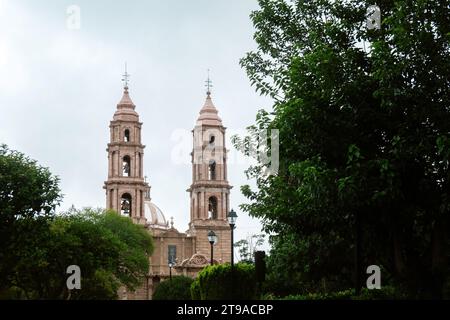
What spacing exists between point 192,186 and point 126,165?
8.61m

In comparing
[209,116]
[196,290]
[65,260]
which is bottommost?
[196,290]

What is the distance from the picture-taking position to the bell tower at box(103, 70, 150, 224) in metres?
96.9

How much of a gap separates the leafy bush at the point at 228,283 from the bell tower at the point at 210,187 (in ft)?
225

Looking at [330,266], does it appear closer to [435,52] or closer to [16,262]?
[435,52]

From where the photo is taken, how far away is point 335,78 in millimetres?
20234

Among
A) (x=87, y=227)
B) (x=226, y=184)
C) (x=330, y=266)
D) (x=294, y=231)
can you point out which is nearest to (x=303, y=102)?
(x=294, y=231)

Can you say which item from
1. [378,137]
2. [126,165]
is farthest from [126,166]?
[378,137]

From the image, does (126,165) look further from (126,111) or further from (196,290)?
(196,290)

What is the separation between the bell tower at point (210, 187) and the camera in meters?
96.1

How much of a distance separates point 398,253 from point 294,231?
356cm

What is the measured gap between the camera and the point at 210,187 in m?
95.7

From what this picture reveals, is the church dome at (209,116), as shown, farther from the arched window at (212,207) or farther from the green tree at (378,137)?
the green tree at (378,137)

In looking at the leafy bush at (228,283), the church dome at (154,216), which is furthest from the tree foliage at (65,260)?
the church dome at (154,216)

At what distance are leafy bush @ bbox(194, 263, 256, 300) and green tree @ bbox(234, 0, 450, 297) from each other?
Result: 4198 millimetres
